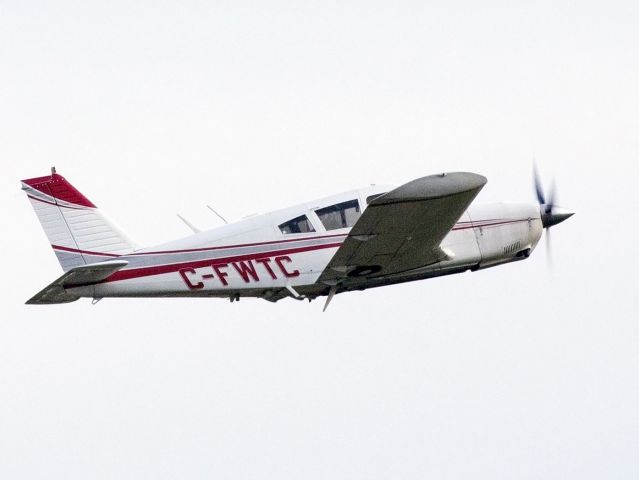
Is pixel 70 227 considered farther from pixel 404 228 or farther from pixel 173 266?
pixel 404 228

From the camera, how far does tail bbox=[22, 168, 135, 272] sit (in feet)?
77.5

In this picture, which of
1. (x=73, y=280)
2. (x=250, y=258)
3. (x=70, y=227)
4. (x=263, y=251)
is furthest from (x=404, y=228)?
(x=70, y=227)

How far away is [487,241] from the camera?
962 inches

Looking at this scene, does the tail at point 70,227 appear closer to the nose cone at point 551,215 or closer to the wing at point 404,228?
the wing at point 404,228

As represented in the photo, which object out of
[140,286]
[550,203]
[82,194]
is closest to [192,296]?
[140,286]

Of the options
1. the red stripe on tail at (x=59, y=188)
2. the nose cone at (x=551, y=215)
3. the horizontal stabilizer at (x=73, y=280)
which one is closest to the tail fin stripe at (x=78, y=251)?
the horizontal stabilizer at (x=73, y=280)

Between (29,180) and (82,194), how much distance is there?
969 mm

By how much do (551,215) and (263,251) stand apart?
223 inches

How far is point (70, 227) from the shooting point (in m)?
23.8

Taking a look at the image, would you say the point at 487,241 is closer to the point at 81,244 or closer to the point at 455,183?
the point at 455,183

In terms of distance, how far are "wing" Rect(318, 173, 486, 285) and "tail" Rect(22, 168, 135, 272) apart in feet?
12.4

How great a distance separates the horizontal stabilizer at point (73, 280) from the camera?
22.8 m

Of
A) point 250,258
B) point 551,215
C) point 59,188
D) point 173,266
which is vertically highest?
point 59,188

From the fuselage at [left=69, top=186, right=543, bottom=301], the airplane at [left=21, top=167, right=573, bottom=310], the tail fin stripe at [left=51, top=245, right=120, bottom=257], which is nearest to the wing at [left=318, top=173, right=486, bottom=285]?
the airplane at [left=21, top=167, right=573, bottom=310]
